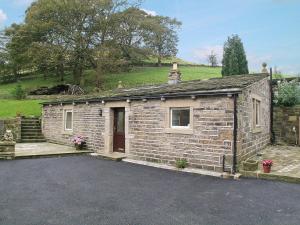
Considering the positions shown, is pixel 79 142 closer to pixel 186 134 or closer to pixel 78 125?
pixel 78 125

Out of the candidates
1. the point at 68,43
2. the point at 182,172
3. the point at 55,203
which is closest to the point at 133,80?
the point at 68,43

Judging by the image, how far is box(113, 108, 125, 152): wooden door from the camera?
563 inches

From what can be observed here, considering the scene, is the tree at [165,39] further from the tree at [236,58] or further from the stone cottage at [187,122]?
the stone cottage at [187,122]

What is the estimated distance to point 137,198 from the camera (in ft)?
23.5

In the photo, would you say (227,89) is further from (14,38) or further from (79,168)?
(14,38)

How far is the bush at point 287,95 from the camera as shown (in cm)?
1531

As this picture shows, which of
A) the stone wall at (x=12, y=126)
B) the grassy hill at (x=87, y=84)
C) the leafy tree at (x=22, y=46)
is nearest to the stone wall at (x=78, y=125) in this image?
the stone wall at (x=12, y=126)

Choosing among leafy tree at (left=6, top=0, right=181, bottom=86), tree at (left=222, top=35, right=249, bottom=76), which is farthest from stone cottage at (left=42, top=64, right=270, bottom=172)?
leafy tree at (left=6, top=0, right=181, bottom=86)

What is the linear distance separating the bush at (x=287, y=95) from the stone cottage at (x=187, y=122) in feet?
2.85

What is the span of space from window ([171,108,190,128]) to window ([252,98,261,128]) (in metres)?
2.87

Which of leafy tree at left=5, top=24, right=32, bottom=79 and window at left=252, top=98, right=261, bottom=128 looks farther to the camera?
leafy tree at left=5, top=24, right=32, bottom=79

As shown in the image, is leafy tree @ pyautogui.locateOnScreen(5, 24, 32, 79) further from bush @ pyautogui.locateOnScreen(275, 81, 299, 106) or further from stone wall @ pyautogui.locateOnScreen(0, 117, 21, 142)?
bush @ pyautogui.locateOnScreen(275, 81, 299, 106)

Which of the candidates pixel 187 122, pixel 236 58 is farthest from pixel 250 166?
pixel 236 58

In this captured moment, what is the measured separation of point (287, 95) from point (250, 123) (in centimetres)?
515
